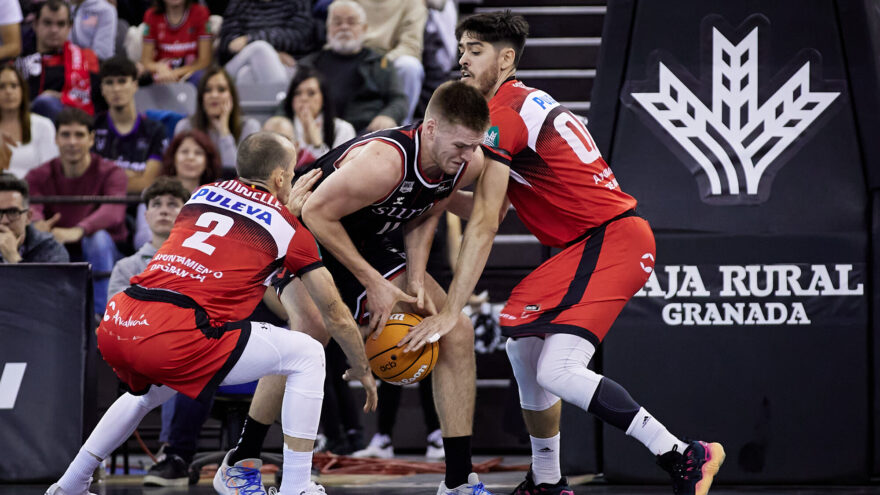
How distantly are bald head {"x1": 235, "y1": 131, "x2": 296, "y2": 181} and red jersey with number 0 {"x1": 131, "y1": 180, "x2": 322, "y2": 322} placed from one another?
13cm

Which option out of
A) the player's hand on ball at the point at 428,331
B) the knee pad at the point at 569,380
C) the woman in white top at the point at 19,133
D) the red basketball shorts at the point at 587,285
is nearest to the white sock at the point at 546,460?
the knee pad at the point at 569,380

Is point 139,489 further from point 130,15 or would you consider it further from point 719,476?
point 130,15

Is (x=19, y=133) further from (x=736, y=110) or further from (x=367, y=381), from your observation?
(x=736, y=110)

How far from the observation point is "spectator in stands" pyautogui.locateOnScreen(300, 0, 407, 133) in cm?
814

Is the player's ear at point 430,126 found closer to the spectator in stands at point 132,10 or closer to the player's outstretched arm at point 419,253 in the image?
the player's outstretched arm at point 419,253

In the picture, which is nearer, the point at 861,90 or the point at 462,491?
the point at 462,491

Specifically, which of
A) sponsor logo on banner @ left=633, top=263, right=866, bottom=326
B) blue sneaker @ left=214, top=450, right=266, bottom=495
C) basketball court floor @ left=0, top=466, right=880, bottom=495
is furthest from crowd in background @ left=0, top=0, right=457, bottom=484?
sponsor logo on banner @ left=633, top=263, right=866, bottom=326

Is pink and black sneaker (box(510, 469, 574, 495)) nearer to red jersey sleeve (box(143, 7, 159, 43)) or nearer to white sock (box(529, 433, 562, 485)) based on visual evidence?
white sock (box(529, 433, 562, 485))

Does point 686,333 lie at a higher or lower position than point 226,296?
lower

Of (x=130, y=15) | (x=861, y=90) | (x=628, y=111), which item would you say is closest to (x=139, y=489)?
(x=628, y=111)

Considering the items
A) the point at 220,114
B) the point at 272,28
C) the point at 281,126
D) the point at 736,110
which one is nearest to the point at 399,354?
the point at 736,110

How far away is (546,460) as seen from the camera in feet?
14.6

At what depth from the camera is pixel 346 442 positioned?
651cm

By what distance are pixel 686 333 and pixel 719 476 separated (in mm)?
703
